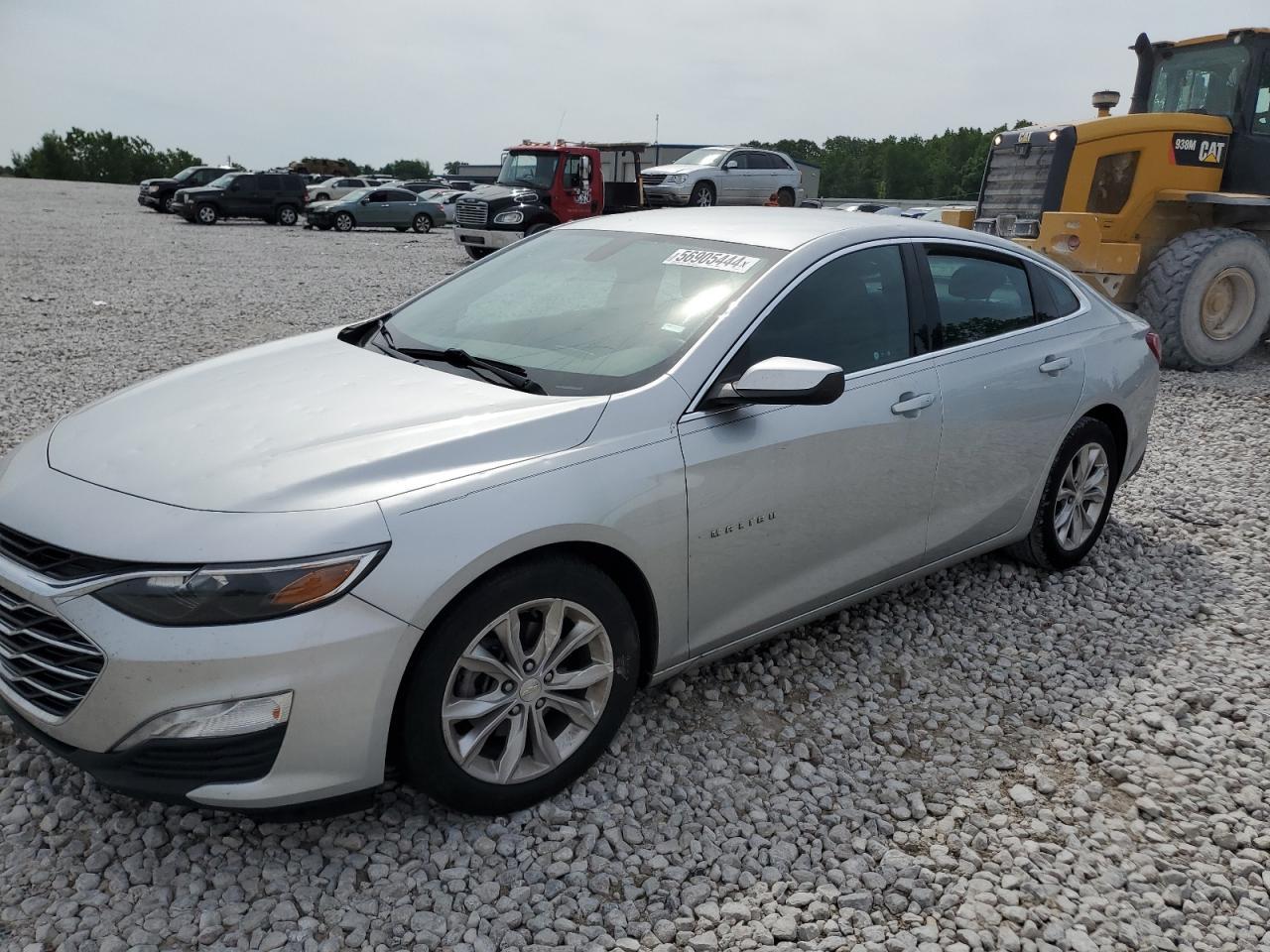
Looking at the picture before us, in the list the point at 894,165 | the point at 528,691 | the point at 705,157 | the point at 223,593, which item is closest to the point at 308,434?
the point at 223,593

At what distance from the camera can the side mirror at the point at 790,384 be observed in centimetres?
289

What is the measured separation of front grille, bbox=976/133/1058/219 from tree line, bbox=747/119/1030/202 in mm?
86082

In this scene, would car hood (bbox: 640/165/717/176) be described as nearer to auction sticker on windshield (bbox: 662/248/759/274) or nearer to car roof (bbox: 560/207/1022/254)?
car roof (bbox: 560/207/1022/254)

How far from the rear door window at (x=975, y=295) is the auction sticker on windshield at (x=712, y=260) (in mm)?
881

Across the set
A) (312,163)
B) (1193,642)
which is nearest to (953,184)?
(312,163)

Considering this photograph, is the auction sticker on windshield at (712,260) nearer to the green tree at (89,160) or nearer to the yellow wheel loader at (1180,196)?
the yellow wheel loader at (1180,196)

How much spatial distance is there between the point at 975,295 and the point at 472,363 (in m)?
2.09

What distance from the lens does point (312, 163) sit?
57000 mm

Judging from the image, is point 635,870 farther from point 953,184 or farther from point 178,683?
point 953,184

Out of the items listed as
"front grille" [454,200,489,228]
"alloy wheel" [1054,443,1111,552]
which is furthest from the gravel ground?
"front grille" [454,200,489,228]

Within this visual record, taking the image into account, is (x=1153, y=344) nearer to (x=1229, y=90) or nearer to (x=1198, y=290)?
(x=1198, y=290)

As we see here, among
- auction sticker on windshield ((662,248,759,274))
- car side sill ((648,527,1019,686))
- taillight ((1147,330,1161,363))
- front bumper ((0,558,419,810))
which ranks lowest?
car side sill ((648,527,1019,686))

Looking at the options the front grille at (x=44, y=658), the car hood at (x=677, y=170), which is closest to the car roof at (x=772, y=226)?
the front grille at (x=44, y=658)

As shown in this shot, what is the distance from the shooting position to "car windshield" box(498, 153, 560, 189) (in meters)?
19.3
